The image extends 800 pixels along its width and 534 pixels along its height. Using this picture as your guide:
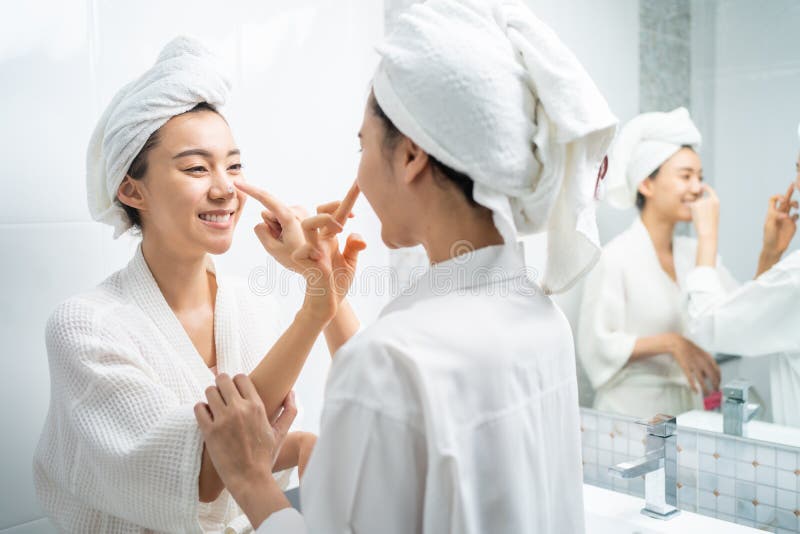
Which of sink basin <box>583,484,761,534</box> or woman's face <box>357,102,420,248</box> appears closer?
woman's face <box>357,102,420,248</box>

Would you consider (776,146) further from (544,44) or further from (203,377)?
(203,377)

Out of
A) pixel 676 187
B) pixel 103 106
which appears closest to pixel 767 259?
pixel 676 187

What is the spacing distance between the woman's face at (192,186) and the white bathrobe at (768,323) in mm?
980

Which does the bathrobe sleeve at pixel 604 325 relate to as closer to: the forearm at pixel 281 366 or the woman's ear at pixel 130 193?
the forearm at pixel 281 366

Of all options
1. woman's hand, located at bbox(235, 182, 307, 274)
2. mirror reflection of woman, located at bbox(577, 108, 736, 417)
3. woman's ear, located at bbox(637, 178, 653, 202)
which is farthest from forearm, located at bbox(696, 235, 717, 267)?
woman's hand, located at bbox(235, 182, 307, 274)

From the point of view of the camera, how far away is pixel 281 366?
3.25 feet

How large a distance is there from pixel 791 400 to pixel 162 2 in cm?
148

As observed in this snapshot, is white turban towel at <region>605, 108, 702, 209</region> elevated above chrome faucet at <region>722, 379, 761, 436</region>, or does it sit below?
above

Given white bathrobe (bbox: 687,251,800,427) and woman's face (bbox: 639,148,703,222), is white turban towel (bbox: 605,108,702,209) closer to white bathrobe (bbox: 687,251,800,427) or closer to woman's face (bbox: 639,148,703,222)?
A: woman's face (bbox: 639,148,703,222)

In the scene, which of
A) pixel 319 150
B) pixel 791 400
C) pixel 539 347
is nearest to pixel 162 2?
pixel 319 150

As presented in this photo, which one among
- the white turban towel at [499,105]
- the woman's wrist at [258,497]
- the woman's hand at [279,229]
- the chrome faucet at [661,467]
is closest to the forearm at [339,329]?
the woman's hand at [279,229]

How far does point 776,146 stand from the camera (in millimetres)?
1306

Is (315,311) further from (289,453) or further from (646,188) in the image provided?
(646,188)

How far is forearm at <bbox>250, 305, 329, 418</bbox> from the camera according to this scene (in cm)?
99
